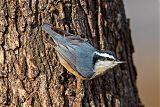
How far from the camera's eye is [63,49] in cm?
195

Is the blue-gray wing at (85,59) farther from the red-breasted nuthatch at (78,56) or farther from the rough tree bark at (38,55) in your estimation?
the rough tree bark at (38,55)

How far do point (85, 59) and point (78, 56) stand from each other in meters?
0.03

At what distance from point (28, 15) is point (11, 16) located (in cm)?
7

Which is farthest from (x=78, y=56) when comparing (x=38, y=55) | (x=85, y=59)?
(x=38, y=55)

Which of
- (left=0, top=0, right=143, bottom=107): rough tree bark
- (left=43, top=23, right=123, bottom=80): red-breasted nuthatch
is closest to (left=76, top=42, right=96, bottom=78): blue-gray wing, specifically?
(left=43, top=23, right=123, bottom=80): red-breasted nuthatch

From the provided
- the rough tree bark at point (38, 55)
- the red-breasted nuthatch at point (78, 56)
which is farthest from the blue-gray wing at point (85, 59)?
the rough tree bark at point (38, 55)

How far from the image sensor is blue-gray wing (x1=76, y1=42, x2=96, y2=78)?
1.95 meters

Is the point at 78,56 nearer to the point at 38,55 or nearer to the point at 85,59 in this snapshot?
the point at 85,59

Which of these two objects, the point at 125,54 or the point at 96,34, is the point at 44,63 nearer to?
the point at 96,34

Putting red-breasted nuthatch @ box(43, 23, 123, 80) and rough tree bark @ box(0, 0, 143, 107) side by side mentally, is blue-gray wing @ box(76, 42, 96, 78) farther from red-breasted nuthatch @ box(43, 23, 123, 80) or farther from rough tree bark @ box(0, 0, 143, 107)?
rough tree bark @ box(0, 0, 143, 107)

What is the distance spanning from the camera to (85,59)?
1962mm

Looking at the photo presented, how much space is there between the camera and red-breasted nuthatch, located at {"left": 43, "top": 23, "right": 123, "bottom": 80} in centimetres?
194

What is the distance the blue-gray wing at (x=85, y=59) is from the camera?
6.38 feet

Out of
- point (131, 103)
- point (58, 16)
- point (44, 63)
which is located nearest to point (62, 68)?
point (44, 63)
